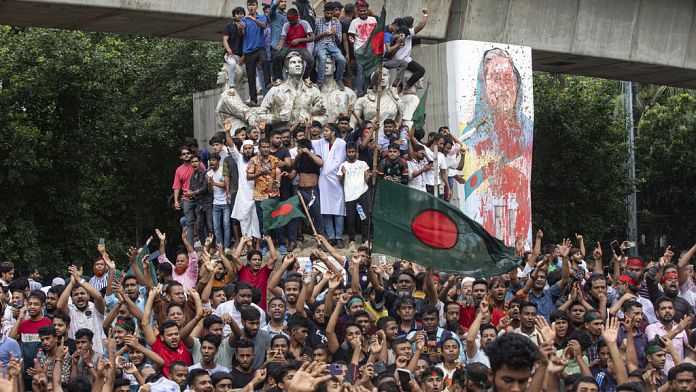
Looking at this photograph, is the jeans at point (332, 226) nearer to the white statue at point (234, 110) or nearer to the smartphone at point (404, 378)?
the white statue at point (234, 110)

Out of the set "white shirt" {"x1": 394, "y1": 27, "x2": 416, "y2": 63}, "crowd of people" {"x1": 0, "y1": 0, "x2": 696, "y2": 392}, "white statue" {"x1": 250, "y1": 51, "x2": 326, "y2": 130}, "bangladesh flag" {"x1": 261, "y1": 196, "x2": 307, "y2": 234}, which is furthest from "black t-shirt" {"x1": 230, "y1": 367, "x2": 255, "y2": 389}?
"white shirt" {"x1": 394, "y1": 27, "x2": 416, "y2": 63}

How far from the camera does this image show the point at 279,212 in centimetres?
1481

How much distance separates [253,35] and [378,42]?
9.86 feet

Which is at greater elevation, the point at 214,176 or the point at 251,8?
the point at 251,8

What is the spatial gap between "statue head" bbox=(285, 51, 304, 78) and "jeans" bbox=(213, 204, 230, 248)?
227cm

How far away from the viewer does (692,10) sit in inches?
975

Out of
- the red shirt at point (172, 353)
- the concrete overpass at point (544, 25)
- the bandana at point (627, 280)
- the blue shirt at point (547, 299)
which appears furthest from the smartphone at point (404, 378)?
the concrete overpass at point (544, 25)

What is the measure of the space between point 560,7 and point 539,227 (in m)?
7.34

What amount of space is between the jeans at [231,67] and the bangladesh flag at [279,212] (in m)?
3.48

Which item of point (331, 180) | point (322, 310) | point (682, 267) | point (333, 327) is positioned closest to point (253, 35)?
point (331, 180)

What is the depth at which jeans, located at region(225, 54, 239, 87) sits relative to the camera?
17.9 metres

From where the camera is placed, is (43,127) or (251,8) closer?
(251,8)

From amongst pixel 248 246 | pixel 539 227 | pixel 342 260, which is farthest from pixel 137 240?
pixel 342 260

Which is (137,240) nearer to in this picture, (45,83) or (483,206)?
(45,83)
